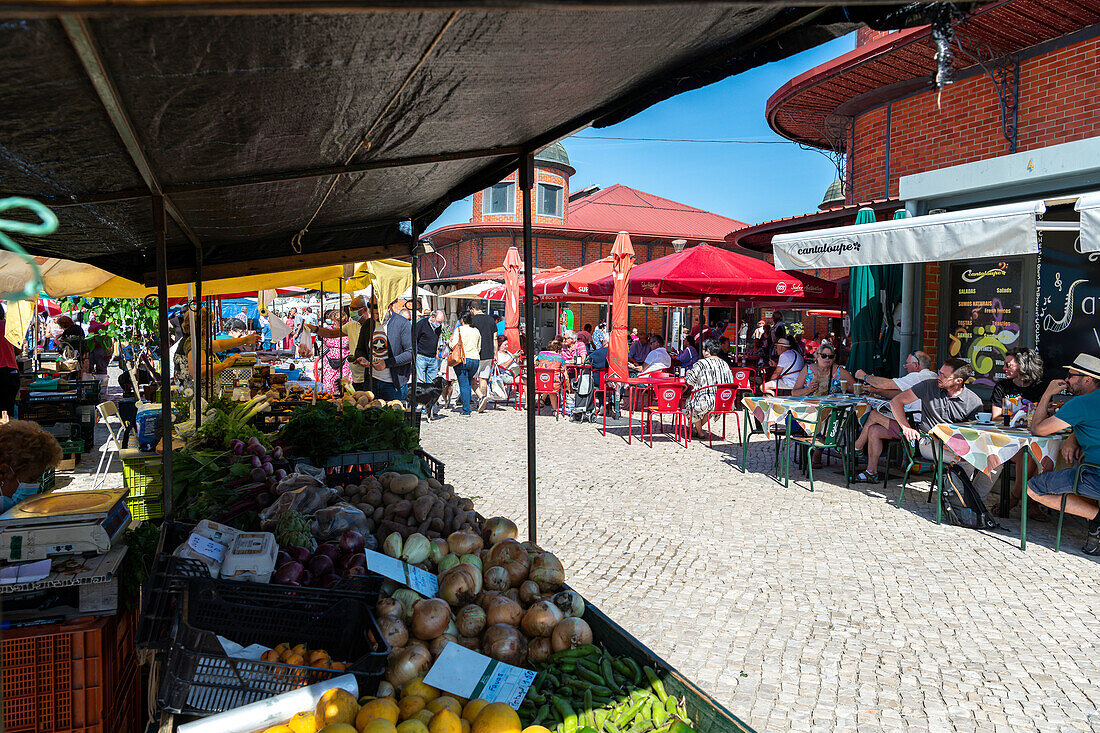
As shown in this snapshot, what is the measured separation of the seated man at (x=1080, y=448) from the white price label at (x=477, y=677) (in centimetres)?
525

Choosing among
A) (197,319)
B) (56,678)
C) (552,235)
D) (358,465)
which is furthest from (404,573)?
(552,235)

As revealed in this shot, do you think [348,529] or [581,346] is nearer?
[348,529]

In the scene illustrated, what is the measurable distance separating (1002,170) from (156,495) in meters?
9.65

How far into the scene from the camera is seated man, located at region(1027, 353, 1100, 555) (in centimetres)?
550

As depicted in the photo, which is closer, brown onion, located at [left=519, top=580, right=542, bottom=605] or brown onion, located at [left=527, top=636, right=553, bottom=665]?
brown onion, located at [left=527, top=636, right=553, bottom=665]

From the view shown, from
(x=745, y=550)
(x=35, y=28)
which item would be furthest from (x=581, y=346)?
(x=35, y=28)

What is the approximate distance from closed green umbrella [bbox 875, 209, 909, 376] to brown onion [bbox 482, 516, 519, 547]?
7970 mm

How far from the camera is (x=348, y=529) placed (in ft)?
11.3

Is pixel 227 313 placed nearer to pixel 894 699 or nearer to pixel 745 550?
pixel 745 550

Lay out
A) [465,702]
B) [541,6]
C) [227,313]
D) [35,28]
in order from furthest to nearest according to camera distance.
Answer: [227,313] → [465,702] → [35,28] → [541,6]

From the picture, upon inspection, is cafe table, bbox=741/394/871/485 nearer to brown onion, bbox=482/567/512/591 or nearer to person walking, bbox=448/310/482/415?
brown onion, bbox=482/567/512/591

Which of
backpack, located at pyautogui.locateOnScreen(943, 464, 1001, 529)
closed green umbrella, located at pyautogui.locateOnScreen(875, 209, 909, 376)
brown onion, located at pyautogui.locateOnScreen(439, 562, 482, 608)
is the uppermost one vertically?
closed green umbrella, located at pyautogui.locateOnScreen(875, 209, 909, 376)

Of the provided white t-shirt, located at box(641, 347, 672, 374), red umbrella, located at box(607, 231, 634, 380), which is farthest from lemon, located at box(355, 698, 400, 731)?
white t-shirt, located at box(641, 347, 672, 374)

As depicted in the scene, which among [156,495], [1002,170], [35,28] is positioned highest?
[1002,170]
